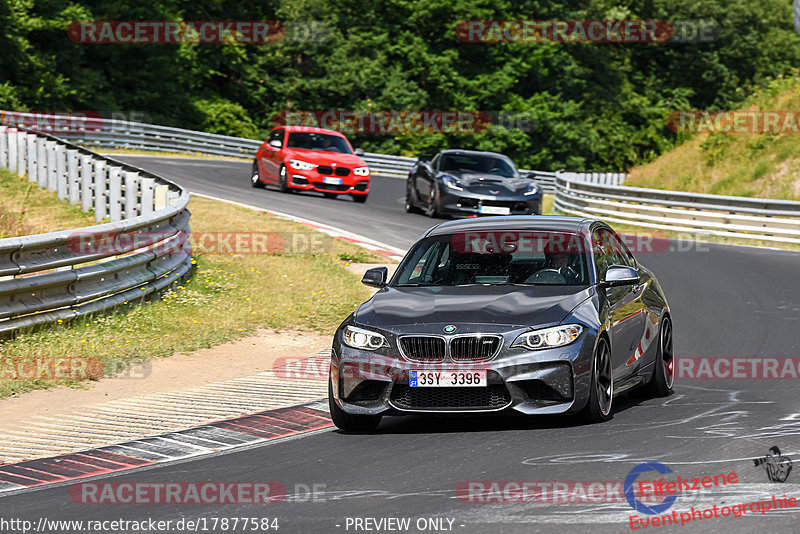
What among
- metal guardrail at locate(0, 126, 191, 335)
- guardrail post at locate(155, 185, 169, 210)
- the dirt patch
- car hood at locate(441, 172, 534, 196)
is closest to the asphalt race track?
the dirt patch

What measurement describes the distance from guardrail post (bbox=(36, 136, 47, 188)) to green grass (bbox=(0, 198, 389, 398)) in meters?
6.36

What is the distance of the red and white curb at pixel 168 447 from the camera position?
7582 millimetres

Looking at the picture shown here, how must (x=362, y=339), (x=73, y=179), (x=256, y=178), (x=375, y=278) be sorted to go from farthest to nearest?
(x=256, y=178)
(x=73, y=179)
(x=375, y=278)
(x=362, y=339)

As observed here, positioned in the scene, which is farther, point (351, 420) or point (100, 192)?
point (100, 192)

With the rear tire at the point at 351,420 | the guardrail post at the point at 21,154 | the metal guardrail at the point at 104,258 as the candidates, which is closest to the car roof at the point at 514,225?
the rear tire at the point at 351,420

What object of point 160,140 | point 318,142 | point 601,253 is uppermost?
point 601,253

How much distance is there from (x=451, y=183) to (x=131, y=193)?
24.5 ft

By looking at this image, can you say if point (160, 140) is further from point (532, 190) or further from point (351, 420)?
point (351, 420)

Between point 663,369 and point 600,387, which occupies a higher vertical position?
point 600,387

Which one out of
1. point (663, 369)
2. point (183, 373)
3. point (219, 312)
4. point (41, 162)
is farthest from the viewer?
point (41, 162)

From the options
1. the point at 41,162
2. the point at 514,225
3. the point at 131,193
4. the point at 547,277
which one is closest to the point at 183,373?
the point at 514,225

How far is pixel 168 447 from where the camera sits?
330 inches

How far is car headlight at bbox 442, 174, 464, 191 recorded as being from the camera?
2531cm

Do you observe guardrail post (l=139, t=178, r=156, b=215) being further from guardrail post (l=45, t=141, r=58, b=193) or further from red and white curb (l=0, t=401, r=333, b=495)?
red and white curb (l=0, t=401, r=333, b=495)
